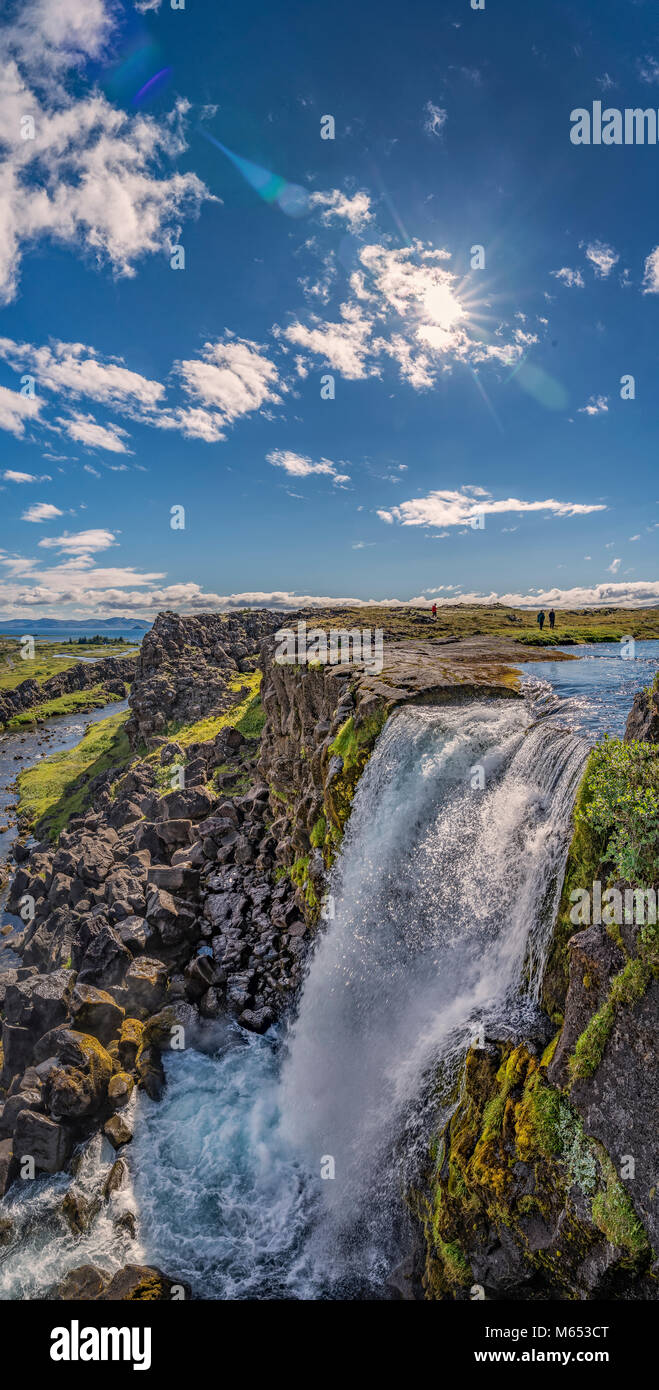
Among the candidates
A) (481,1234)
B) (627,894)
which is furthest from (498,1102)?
(627,894)

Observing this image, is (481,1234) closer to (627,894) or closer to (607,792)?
(627,894)

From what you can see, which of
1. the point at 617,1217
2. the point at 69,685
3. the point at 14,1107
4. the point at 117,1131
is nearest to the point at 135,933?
the point at 14,1107

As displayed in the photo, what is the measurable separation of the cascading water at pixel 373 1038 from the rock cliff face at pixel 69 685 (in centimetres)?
11548

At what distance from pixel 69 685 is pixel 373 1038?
145980 millimetres

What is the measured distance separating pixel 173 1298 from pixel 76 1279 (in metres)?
2.60

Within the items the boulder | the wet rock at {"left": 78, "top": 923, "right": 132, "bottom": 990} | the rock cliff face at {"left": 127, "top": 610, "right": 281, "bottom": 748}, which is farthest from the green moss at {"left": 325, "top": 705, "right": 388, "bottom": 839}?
the rock cliff face at {"left": 127, "top": 610, "right": 281, "bottom": 748}

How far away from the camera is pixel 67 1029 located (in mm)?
18234

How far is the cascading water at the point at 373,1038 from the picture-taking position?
1251 cm

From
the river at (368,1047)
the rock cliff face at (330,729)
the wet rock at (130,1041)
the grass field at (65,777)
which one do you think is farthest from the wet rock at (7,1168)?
the grass field at (65,777)

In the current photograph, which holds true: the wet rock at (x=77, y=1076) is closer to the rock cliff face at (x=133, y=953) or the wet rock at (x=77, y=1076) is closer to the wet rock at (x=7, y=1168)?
the rock cliff face at (x=133, y=953)

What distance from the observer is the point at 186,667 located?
6712cm

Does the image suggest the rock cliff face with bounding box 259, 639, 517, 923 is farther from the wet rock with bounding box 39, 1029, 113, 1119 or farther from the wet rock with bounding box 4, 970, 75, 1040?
the wet rock with bounding box 4, 970, 75, 1040

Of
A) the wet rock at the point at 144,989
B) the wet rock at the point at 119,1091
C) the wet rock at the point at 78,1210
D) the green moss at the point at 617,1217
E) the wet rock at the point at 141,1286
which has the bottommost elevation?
the wet rock at the point at 78,1210

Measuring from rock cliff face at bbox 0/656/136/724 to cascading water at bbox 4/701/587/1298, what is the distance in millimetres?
115480
